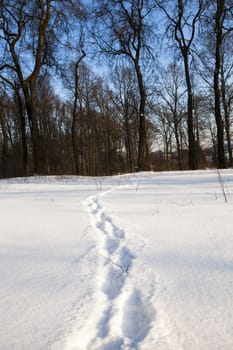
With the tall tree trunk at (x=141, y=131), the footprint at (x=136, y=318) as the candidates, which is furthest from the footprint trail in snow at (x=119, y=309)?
the tall tree trunk at (x=141, y=131)

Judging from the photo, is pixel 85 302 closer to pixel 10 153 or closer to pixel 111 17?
pixel 111 17

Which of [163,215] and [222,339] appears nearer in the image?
[222,339]

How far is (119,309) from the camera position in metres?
1.00

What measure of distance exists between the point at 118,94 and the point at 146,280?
72.7ft

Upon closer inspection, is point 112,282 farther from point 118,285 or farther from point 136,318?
point 136,318

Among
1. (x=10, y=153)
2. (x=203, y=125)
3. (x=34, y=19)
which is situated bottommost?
(x=10, y=153)

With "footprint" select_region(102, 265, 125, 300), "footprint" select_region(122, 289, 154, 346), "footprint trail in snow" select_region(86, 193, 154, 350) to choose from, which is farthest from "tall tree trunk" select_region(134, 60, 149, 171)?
"footprint" select_region(122, 289, 154, 346)

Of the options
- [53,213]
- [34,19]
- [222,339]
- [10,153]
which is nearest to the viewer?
[222,339]

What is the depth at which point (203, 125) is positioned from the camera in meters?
24.7

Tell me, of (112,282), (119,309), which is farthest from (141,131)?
(119,309)

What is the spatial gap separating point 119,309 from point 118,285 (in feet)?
0.64

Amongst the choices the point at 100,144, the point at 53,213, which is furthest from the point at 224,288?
the point at 100,144

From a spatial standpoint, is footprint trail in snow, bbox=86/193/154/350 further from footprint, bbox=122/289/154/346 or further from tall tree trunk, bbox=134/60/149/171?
tall tree trunk, bbox=134/60/149/171

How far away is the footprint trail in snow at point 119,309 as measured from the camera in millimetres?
824
